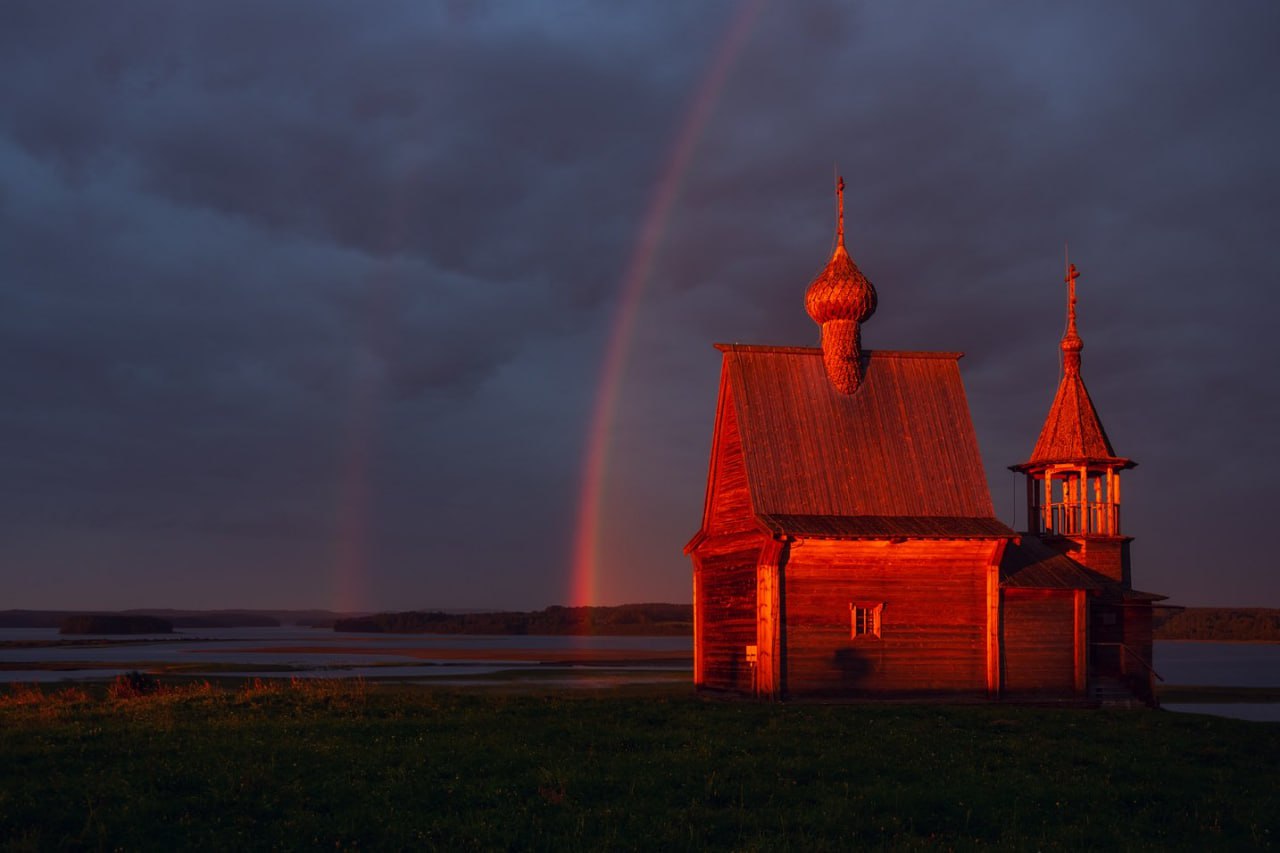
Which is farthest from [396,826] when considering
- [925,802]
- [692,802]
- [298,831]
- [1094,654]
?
[1094,654]

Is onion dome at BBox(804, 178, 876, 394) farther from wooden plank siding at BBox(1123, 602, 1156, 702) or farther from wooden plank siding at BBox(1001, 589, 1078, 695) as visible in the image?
wooden plank siding at BBox(1123, 602, 1156, 702)

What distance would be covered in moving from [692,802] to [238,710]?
1378 centimetres

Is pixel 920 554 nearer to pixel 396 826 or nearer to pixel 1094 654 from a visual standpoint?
pixel 1094 654

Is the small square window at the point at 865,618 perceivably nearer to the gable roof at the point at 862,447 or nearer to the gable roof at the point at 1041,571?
the gable roof at the point at 862,447

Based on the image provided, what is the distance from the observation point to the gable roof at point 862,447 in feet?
121

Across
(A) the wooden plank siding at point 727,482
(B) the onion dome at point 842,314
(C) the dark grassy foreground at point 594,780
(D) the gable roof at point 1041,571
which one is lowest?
(C) the dark grassy foreground at point 594,780

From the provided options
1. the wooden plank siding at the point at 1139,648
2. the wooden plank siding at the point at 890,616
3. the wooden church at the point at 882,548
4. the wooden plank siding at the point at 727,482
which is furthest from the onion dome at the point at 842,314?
the wooden plank siding at the point at 1139,648

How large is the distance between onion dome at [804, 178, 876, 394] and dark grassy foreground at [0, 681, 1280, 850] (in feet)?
48.6

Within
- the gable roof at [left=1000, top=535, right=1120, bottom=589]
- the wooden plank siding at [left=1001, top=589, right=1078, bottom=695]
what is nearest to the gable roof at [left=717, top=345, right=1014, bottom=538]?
the gable roof at [left=1000, top=535, right=1120, bottom=589]

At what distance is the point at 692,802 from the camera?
17.8 m

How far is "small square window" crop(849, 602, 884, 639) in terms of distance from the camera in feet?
117

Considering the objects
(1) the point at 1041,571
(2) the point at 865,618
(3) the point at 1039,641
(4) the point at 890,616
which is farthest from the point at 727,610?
(1) the point at 1041,571

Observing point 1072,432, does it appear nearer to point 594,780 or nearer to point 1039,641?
point 1039,641

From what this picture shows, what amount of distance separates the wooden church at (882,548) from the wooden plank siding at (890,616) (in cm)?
4
